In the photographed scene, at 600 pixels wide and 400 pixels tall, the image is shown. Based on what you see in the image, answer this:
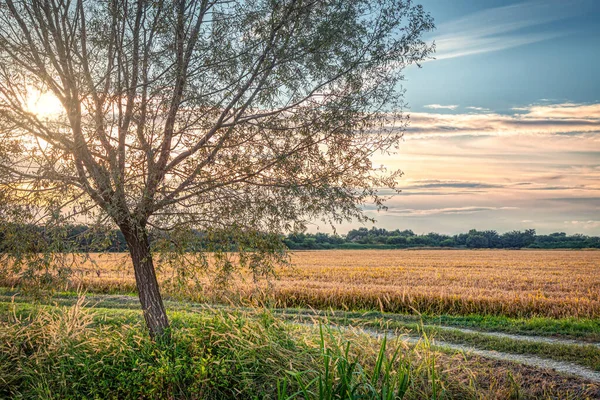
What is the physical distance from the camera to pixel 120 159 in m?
9.06

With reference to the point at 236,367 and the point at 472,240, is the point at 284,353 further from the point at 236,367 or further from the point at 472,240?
the point at 472,240

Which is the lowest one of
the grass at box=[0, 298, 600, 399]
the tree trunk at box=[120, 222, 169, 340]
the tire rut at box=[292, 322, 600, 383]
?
the tire rut at box=[292, 322, 600, 383]

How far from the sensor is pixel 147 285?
32.8ft

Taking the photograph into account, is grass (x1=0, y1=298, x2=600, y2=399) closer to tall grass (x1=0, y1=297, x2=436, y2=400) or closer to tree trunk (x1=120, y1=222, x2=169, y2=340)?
tall grass (x1=0, y1=297, x2=436, y2=400)

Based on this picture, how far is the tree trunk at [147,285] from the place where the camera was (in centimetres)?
989

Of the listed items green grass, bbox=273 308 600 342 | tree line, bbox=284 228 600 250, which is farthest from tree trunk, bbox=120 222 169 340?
tree line, bbox=284 228 600 250

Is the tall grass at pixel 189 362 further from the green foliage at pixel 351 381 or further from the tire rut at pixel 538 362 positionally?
the tire rut at pixel 538 362

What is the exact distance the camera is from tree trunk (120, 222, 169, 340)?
9.89 metres

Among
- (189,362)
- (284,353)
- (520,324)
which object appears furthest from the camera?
(520,324)

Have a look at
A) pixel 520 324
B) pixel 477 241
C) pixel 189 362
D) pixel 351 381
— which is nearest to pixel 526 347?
pixel 520 324

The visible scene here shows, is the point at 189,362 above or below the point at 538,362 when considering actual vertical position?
above

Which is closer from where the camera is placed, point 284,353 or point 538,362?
point 284,353

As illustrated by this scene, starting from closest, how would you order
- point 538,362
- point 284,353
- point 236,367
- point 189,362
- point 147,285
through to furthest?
1. point 236,367
2. point 284,353
3. point 189,362
4. point 147,285
5. point 538,362

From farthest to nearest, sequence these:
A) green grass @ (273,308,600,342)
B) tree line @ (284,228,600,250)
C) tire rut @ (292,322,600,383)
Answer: tree line @ (284,228,600,250) → green grass @ (273,308,600,342) → tire rut @ (292,322,600,383)
